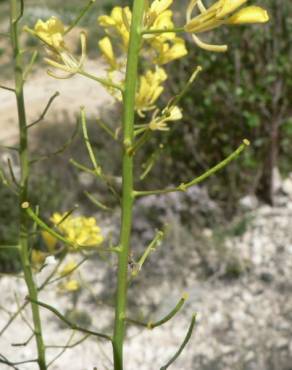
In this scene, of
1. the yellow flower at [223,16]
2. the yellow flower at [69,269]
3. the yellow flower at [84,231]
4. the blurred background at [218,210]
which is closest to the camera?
the yellow flower at [223,16]

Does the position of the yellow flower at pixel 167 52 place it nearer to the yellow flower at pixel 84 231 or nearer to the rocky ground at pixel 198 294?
the yellow flower at pixel 84 231

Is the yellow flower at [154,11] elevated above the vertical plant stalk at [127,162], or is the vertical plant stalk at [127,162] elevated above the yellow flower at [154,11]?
the yellow flower at [154,11]

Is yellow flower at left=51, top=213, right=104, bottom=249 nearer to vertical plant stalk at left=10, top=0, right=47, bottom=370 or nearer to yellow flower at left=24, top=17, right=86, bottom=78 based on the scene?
vertical plant stalk at left=10, top=0, right=47, bottom=370

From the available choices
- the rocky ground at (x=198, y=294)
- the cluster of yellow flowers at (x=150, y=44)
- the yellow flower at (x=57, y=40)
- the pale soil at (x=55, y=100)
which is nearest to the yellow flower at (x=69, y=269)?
the cluster of yellow flowers at (x=150, y=44)

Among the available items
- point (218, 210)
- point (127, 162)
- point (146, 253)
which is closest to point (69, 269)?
point (146, 253)

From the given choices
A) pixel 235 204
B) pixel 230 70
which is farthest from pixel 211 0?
pixel 235 204

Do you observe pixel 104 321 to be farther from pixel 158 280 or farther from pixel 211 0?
pixel 211 0
